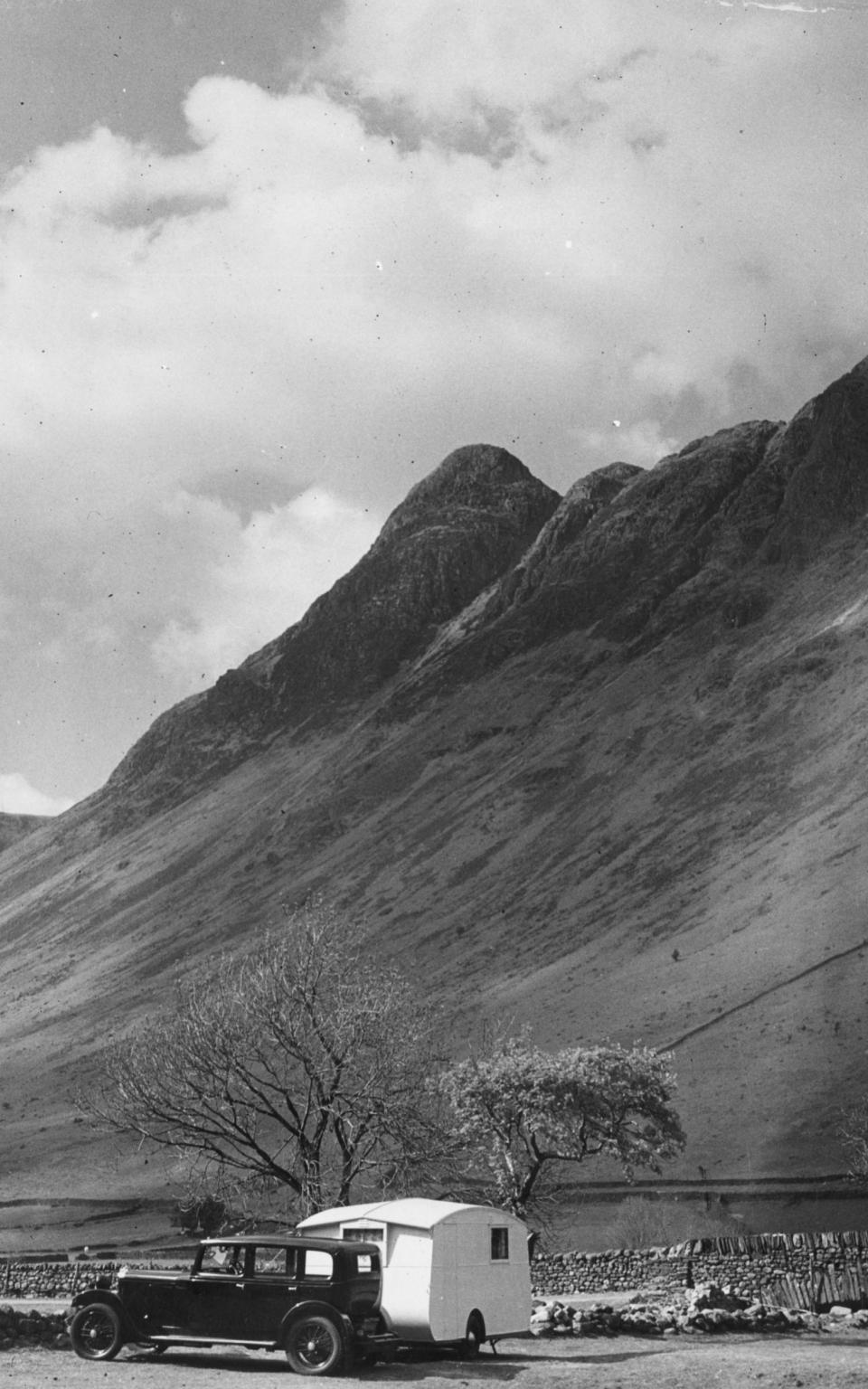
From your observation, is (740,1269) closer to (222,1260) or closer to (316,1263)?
(316,1263)

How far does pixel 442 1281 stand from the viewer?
28000mm

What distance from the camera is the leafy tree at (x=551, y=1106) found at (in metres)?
64.2

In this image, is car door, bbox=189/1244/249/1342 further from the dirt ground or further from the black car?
the dirt ground

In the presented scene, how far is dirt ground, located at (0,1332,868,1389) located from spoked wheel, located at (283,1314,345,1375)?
0.40 metres

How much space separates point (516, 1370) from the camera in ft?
87.0

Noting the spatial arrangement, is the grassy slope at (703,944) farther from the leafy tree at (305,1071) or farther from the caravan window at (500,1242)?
the caravan window at (500,1242)

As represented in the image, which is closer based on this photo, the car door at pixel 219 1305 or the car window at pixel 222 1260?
the car door at pixel 219 1305

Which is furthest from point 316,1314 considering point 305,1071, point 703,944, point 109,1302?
point 703,944

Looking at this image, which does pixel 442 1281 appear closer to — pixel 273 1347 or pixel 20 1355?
pixel 273 1347

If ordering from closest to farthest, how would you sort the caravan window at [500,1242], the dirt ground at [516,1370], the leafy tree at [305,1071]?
the dirt ground at [516,1370], the caravan window at [500,1242], the leafy tree at [305,1071]

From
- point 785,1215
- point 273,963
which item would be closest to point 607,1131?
point 273,963

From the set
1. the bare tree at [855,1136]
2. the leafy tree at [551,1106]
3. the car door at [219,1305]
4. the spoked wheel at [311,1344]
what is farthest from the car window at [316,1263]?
the bare tree at [855,1136]

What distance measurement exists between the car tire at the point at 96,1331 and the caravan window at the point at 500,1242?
8.26 meters

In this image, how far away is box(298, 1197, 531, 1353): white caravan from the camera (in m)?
27.6
